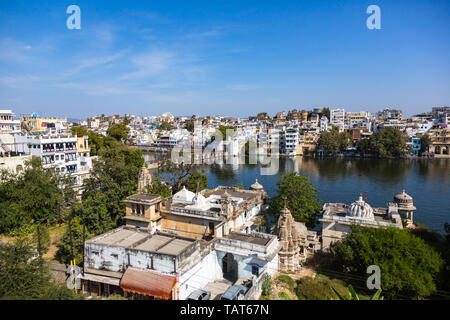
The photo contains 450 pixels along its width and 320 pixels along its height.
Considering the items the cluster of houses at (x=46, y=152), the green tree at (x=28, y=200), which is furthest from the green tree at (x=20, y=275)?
the cluster of houses at (x=46, y=152)

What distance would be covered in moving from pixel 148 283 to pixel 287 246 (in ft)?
26.3

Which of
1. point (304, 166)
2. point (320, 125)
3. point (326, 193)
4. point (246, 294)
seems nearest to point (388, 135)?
point (304, 166)

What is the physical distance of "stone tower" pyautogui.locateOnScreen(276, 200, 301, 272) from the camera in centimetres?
1730

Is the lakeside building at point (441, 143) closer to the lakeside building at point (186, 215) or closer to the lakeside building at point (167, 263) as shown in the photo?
the lakeside building at point (186, 215)

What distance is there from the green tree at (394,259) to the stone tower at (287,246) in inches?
98.5

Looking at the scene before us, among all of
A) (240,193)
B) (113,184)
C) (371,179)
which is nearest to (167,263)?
(113,184)

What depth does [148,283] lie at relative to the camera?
44.5ft

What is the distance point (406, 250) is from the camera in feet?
50.4

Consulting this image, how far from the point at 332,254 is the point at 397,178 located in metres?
40.8

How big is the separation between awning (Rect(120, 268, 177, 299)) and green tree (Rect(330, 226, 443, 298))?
31.4 feet

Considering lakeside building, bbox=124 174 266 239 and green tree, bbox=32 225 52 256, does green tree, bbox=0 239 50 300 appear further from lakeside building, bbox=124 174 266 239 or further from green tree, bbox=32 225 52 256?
lakeside building, bbox=124 174 266 239

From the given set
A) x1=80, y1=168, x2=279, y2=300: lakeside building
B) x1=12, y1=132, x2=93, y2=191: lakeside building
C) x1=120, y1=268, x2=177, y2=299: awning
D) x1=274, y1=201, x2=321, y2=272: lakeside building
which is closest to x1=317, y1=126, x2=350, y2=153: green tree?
x1=12, y1=132, x2=93, y2=191: lakeside building
